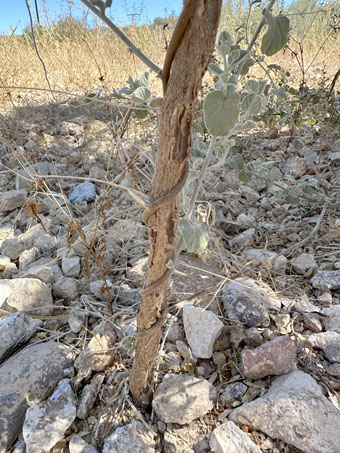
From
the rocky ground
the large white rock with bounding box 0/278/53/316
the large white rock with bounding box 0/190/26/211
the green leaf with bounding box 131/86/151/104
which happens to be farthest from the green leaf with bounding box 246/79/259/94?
the large white rock with bounding box 0/190/26/211

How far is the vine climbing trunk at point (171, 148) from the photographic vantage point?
0.41 metres


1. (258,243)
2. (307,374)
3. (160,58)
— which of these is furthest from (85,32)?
(307,374)

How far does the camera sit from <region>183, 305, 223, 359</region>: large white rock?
980 millimetres

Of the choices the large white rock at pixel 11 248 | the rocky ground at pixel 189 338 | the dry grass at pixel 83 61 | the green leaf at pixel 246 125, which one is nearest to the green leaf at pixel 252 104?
the green leaf at pixel 246 125

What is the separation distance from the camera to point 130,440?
2.61 feet

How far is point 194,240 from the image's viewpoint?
569 mm

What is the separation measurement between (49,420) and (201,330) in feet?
1.53

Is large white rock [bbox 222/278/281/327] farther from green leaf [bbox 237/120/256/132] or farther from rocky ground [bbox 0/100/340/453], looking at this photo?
green leaf [bbox 237/120/256/132]

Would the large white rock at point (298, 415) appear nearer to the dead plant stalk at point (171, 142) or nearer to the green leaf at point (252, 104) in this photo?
the dead plant stalk at point (171, 142)

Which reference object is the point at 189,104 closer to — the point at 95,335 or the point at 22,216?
the point at 95,335

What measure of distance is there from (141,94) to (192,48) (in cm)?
19

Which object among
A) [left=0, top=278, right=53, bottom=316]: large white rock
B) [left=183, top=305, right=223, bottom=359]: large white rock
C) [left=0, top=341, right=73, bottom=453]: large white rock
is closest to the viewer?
[left=0, top=341, right=73, bottom=453]: large white rock

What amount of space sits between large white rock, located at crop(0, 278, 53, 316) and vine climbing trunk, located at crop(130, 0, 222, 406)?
0.53 m

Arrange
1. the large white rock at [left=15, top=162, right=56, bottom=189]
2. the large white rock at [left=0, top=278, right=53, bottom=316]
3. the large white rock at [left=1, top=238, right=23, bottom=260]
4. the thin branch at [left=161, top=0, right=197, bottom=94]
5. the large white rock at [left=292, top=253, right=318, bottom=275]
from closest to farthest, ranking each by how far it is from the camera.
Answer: the thin branch at [left=161, top=0, right=197, bottom=94], the large white rock at [left=0, top=278, right=53, bottom=316], the large white rock at [left=292, top=253, right=318, bottom=275], the large white rock at [left=1, top=238, right=23, bottom=260], the large white rock at [left=15, top=162, right=56, bottom=189]
